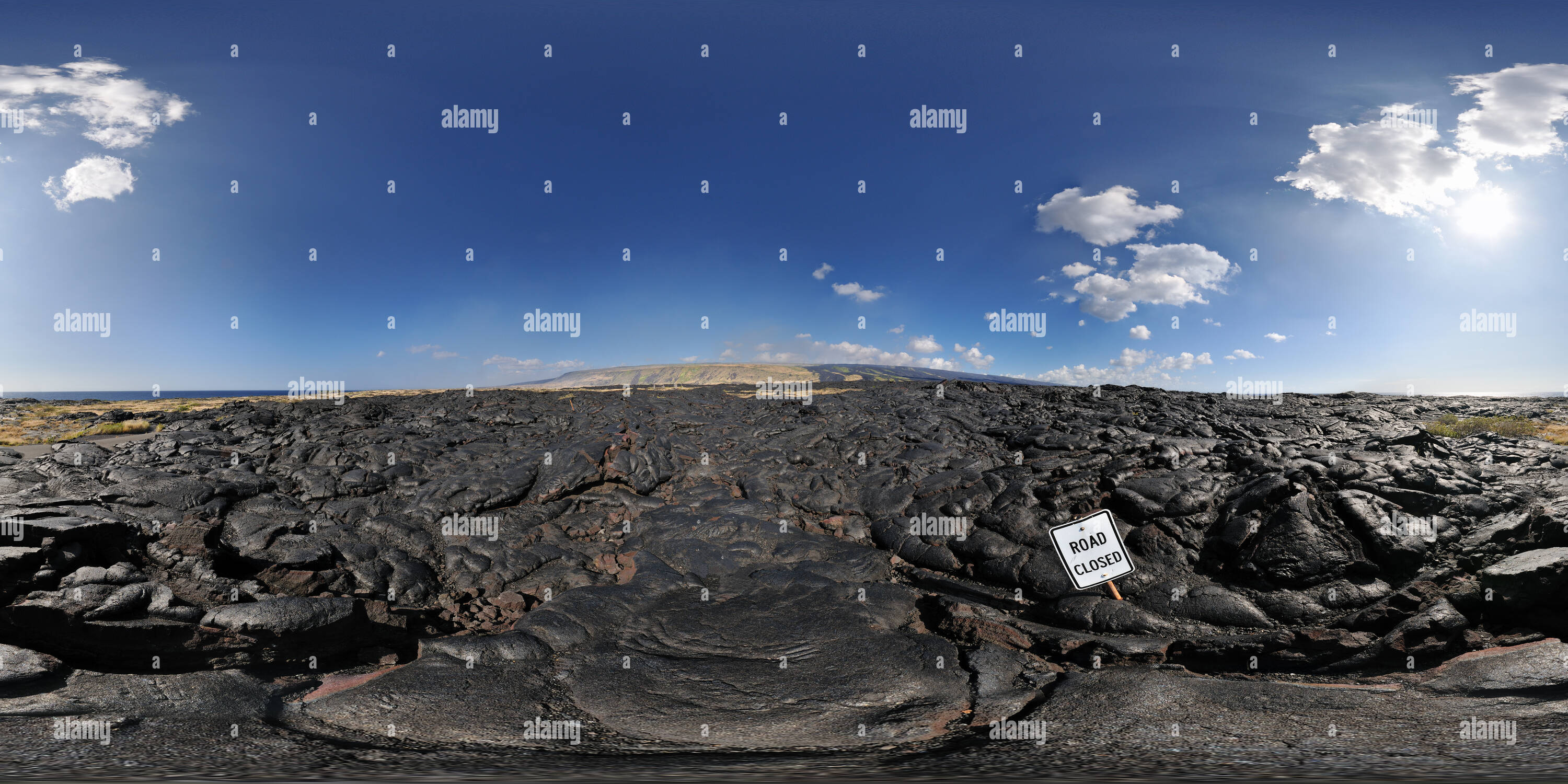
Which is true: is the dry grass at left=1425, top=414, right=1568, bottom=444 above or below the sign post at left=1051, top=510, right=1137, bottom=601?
above

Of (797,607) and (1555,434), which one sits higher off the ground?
(1555,434)

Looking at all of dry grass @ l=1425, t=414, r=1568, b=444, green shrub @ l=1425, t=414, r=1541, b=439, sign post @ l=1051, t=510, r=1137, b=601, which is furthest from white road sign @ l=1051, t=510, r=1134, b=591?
green shrub @ l=1425, t=414, r=1541, b=439

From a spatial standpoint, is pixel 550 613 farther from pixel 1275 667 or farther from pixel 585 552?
pixel 1275 667

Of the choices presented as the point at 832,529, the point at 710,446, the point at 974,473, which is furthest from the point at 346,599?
the point at 974,473

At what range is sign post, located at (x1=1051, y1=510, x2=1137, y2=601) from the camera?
364 inches

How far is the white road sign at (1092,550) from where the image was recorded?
30.3 feet

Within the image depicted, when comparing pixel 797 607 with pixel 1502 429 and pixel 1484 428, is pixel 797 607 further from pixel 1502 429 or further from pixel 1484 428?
pixel 1484 428

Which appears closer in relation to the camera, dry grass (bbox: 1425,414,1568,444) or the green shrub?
dry grass (bbox: 1425,414,1568,444)

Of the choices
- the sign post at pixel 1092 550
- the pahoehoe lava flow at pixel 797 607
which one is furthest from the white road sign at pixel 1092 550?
the pahoehoe lava flow at pixel 797 607

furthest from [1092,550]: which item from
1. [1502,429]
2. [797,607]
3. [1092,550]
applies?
[1502,429]

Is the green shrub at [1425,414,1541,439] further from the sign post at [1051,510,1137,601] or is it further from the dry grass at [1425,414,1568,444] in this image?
the sign post at [1051,510,1137,601]

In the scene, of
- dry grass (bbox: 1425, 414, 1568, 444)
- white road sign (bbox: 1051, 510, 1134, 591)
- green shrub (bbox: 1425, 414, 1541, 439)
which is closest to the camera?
white road sign (bbox: 1051, 510, 1134, 591)

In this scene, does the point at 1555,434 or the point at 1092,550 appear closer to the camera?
the point at 1092,550

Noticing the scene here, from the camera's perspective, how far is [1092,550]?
9.38 m
